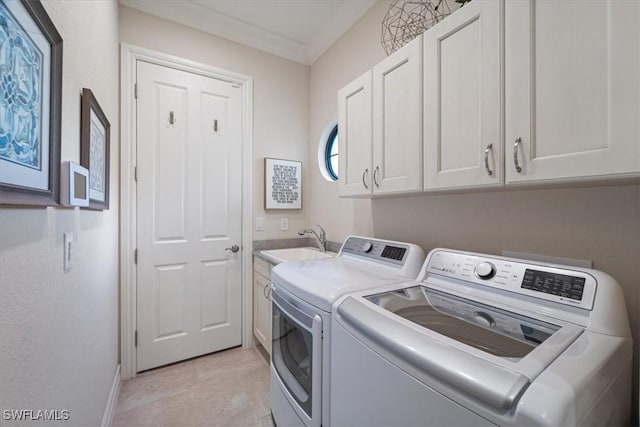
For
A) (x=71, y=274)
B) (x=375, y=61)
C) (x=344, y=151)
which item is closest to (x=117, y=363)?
(x=71, y=274)

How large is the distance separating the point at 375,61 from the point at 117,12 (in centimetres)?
191

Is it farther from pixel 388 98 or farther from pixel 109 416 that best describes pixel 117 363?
pixel 388 98

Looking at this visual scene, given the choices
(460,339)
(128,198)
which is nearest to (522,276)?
(460,339)

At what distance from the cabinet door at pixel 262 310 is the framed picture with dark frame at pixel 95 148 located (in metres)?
1.22

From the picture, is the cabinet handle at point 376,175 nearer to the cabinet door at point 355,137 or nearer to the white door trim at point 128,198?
the cabinet door at point 355,137

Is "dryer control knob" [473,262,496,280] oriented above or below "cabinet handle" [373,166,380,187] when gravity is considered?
below

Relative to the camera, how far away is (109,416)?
5.09 feet

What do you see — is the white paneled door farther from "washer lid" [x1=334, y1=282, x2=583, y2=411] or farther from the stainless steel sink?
"washer lid" [x1=334, y1=282, x2=583, y2=411]

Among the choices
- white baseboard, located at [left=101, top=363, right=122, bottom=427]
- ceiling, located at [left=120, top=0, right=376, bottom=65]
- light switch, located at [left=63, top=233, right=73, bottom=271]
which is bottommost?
white baseboard, located at [left=101, top=363, right=122, bottom=427]

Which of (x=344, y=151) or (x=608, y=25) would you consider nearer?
(x=608, y=25)

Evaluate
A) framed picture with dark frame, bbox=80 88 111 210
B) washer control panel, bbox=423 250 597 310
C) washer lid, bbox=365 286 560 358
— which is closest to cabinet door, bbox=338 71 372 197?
washer control panel, bbox=423 250 597 310

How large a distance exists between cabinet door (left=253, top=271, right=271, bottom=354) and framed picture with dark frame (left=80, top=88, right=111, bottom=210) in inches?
48.0

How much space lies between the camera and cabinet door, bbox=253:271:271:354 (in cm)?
210

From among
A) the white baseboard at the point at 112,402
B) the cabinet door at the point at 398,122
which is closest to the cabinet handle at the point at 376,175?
the cabinet door at the point at 398,122
